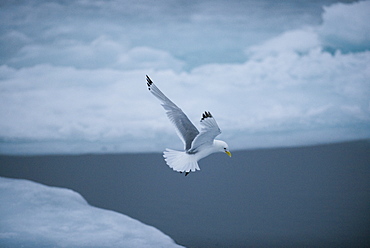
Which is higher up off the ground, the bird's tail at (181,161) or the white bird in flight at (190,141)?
the white bird in flight at (190,141)

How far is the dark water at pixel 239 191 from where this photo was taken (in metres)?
3.15

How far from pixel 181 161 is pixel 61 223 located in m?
1.75

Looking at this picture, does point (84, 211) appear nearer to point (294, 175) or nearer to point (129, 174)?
point (129, 174)

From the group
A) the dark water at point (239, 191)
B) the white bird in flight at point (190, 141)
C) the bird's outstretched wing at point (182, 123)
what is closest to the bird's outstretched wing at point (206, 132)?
the white bird in flight at point (190, 141)

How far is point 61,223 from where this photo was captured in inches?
127

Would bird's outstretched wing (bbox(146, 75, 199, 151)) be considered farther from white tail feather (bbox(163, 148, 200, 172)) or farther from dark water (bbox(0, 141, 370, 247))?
dark water (bbox(0, 141, 370, 247))

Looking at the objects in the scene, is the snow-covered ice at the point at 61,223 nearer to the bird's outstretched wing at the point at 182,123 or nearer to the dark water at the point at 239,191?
the dark water at the point at 239,191

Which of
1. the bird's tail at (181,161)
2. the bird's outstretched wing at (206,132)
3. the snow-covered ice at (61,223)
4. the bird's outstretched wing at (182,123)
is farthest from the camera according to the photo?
the snow-covered ice at (61,223)

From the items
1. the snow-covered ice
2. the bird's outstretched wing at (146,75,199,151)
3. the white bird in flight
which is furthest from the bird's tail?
the snow-covered ice

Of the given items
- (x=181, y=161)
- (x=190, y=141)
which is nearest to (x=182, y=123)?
(x=190, y=141)

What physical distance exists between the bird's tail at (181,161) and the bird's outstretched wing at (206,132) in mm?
58

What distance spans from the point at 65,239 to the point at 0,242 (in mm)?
531

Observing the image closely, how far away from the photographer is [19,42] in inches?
148

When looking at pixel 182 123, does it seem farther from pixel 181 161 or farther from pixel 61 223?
pixel 61 223
